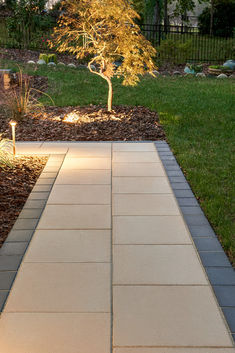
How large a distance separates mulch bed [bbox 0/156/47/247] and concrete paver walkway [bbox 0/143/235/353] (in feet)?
1.07

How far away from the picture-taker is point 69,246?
3855 mm

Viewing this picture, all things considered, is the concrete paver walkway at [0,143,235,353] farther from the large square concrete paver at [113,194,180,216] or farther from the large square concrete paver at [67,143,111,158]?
the large square concrete paver at [67,143,111,158]

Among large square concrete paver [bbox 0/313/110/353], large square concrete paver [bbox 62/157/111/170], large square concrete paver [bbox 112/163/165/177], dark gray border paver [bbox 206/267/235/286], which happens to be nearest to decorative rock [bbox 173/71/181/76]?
large square concrete paver [bbox 62/157/111/170]

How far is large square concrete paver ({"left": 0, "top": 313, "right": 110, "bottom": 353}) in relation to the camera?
2.52m

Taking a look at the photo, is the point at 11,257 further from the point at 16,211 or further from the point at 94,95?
the point at 94,95

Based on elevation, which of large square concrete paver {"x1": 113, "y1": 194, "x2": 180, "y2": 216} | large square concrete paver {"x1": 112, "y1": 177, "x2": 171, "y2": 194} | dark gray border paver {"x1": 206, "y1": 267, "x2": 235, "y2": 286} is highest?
large square concrete paver {"x1": 112, "y1": 177, "x2": 171, "y2": 194}

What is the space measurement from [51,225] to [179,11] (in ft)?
85.4

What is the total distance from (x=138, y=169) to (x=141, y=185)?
2.30 feet

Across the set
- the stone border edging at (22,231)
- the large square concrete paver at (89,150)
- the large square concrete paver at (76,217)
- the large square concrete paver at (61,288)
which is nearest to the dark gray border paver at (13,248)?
the stone border edging at (22,231)

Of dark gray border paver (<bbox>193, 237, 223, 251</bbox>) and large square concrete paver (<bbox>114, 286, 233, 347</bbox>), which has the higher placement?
dark gray border paver (<bbox>193, 237, 223, 251</bbox>)

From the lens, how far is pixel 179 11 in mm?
27594

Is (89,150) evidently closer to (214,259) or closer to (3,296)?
(214,259)

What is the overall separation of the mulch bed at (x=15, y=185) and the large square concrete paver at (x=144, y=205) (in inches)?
41.9

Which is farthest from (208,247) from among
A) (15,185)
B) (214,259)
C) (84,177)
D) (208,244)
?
(15,185)
